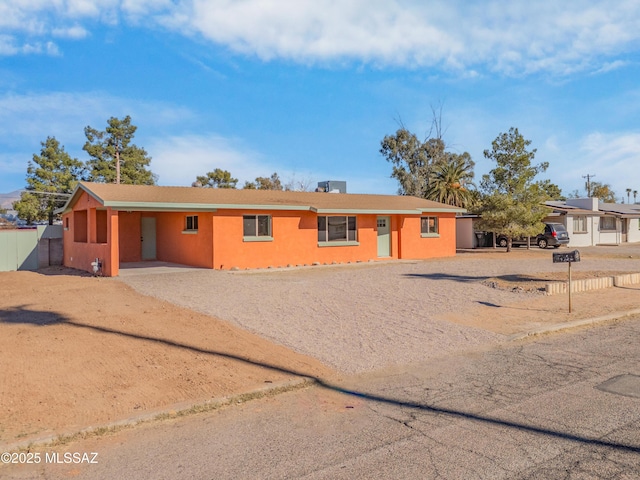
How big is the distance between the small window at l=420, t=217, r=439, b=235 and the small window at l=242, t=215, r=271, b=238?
32.0 ft

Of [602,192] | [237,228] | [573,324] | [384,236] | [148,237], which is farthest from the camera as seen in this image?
[602,192]

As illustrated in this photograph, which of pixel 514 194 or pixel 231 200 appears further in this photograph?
pixel 514 194

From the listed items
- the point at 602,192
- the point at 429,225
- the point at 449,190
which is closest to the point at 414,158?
the point at 449,190

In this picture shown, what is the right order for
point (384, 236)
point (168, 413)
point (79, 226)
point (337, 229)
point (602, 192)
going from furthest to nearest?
point (602, 192) → point (384, 236) → point (337, 229) → point (79, 226) → point (168, 413)

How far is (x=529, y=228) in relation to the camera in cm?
2764

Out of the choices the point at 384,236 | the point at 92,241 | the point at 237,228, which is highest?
the point at 237,228

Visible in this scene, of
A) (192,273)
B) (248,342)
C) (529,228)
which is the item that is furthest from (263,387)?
(529,228)

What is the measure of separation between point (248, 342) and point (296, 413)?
2.97 metres

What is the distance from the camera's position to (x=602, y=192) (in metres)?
79.6

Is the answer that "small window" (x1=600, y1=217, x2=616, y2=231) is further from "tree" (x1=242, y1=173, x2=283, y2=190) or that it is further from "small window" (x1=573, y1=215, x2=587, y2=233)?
"tree" (x1=242, y1=173, x2=283, y2=190)

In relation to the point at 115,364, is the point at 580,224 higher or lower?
higher

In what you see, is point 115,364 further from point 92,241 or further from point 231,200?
point 92,241

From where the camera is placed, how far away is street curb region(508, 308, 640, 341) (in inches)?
332

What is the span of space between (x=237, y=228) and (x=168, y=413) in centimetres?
1464
